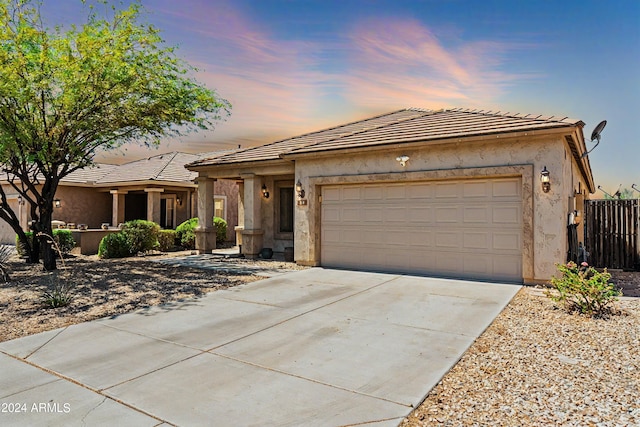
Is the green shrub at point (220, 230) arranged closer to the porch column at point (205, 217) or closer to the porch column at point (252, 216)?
the porch column at point (205, 217)

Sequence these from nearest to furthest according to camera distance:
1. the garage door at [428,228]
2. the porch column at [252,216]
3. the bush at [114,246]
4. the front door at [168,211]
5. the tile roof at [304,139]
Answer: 1. the garage door at [428,228]
2. the tile roof at [304,139]
3. the porch column at [252,216]
4. the bush at [114,246]
5. the front door at [168,211]

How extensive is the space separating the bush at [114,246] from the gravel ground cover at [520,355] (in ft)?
16.4

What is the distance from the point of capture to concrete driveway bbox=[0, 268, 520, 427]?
3.54 metres

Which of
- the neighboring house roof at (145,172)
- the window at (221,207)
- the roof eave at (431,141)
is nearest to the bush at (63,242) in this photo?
the neighboring house roof at (145,172)

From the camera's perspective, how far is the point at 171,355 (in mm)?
4891

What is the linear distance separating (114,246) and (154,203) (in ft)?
18.4

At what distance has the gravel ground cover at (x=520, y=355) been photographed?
3.44m

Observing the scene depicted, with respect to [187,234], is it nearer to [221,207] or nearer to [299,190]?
[221,207]

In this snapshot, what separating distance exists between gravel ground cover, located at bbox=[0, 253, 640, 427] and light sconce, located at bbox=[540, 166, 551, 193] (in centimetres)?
205

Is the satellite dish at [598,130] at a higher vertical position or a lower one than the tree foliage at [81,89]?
lower

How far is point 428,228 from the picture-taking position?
10.0 m

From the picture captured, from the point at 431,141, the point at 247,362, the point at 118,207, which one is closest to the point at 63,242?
the point at 118,207

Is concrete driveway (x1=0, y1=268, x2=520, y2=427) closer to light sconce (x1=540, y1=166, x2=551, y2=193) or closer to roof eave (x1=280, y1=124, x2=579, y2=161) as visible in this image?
light sconce (x1=540, y1=166, x2=551, y2=193)

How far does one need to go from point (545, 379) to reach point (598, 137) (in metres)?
7.76
